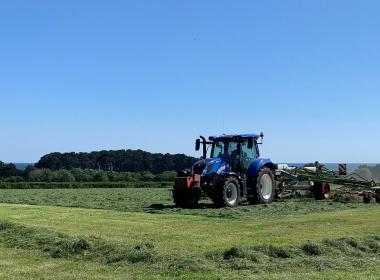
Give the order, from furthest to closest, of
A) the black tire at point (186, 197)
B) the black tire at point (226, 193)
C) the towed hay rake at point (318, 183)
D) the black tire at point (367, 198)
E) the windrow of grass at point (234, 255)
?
the towed hay rake at point (318, 183) → the black tire at point (367, 198) → the black tire at point (186, 197) → the black tire at point (226, 193) → the windrow of grass at point (234, 255)

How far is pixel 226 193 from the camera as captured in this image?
18.9 m

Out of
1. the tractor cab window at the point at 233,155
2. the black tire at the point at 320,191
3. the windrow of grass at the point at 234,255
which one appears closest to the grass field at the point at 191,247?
the windrow of grass at the point at 234,255

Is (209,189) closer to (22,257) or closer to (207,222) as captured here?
(207,222)

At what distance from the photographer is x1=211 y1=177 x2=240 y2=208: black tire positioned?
18594 millimetres

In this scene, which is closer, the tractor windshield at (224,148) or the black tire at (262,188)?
the black tire at (262,188)

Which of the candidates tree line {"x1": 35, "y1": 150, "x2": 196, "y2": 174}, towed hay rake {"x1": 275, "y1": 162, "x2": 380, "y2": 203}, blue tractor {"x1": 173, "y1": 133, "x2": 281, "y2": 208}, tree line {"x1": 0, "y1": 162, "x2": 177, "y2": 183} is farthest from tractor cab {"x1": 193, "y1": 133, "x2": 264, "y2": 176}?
tree line {"x1": 35, "y1": 150, "x2": 196, "y2": 174}

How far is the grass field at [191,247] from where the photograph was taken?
7.90 meters

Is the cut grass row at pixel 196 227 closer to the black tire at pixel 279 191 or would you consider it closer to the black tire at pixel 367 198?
the black tire at pixel 367 198

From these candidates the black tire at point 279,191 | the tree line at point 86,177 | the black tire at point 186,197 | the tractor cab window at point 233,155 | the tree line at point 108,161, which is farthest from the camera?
the tree line at point 108,161

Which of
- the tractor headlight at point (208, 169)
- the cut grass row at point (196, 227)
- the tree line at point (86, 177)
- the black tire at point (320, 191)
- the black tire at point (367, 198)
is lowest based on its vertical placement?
the cut grass row at point (196, 227)

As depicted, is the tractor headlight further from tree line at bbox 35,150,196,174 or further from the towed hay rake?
tree line at bbox 35,150,196,174

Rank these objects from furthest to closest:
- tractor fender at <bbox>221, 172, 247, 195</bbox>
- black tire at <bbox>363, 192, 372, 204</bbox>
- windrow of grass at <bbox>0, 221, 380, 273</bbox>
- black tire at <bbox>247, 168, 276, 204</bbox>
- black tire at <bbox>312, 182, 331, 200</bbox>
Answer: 1. black tire at <bbox>312, 182, 331, 200</bbox>
2. black tire at <bbox>363, 192, 372, 204</bbox>
3. black tire at <bbox>247, 168, 276, 204</bbox>
4. tractor fender at <bbox>221, 172, 247, 195</bbox>
5. windrow of grass at <bbox>0, 221, 380, 273</bbox>

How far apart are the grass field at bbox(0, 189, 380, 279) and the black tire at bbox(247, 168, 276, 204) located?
4690 mm

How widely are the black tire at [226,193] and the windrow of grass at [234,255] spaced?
8.55 metres
